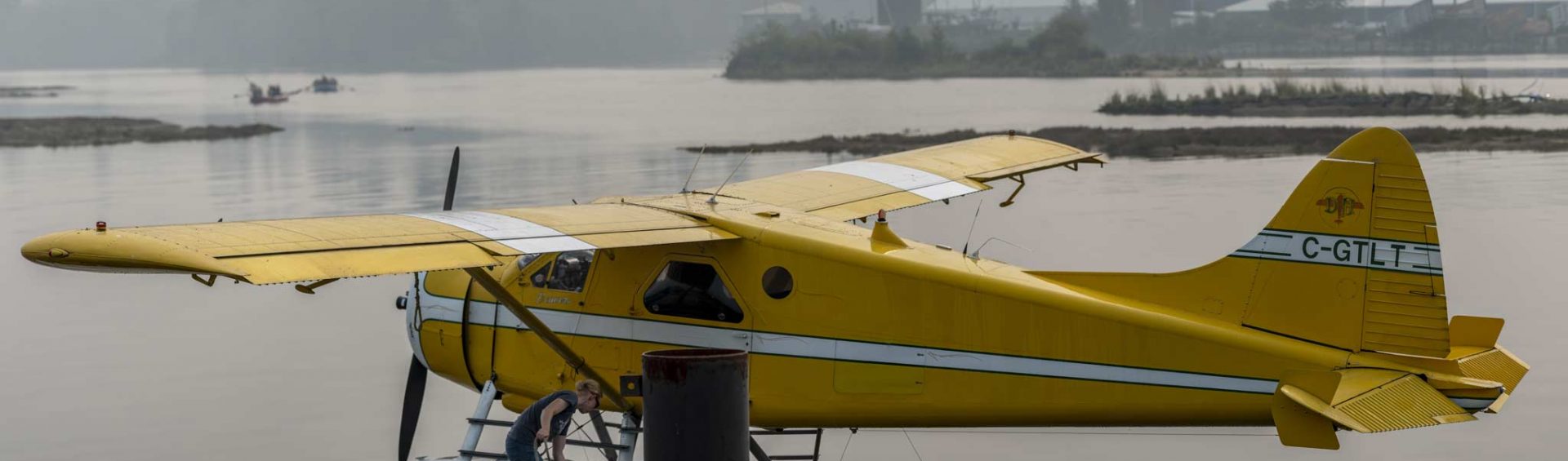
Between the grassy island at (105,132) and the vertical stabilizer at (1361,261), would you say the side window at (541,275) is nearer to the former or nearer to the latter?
the vertical stabilizer at (1361,261)

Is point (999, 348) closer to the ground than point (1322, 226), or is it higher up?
closer to the ground

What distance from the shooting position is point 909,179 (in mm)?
13875

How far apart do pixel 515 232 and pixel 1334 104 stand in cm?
4341

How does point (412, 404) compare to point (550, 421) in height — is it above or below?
below

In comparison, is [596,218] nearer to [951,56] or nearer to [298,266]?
[298,266]

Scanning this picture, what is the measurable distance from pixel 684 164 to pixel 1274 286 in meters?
30.6

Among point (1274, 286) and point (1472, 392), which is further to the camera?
point (1274, 286)

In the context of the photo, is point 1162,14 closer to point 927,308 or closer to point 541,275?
point 541,275

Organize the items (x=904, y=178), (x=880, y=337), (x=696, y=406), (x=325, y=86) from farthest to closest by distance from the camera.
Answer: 1. (x=325, y=86)
2. (x=904, y=178)
3. (x=880, y=337)
4. (x=696, y=406)

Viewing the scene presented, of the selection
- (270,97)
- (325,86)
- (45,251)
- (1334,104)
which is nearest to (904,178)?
(45,251)

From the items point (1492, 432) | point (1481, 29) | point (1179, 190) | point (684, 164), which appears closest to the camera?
point (1492, 432)

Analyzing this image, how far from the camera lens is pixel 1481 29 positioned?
118 meters

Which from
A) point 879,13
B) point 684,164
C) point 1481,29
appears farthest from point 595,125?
point 879,13

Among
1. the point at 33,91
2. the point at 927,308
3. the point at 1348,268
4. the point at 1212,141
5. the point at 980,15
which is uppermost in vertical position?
the point at 980,15
